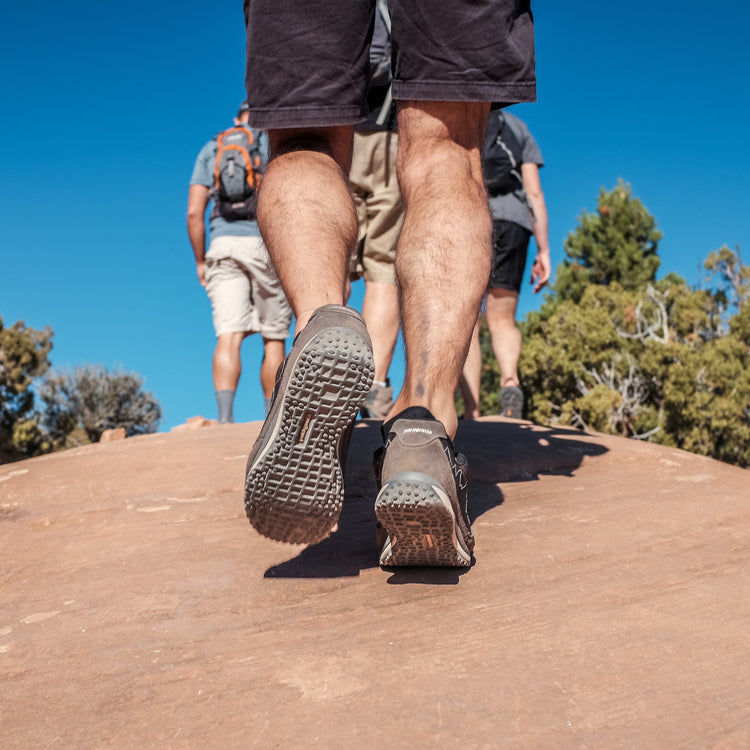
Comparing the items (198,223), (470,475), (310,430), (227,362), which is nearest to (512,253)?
(227,362)

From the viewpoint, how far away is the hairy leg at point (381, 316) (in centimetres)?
359

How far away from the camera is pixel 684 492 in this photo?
6.93ft

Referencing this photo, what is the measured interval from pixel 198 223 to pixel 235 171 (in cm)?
85

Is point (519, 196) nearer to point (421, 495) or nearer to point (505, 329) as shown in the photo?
point (505, 329)

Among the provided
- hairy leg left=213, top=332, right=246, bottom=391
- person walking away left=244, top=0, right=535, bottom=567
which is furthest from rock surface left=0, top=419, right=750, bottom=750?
hairy leg left=213, top=332, right=246, bottom=391

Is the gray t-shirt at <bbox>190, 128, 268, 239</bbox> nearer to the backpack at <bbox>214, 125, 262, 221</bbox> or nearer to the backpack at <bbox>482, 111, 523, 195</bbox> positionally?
the backpack at <bbox>214, 125, 262, 221</bbox>

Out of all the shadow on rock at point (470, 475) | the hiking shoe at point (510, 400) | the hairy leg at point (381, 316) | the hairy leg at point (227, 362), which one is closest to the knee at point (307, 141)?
the shadow on rock at point (470, 475)

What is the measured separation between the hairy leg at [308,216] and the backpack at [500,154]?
3.38 m

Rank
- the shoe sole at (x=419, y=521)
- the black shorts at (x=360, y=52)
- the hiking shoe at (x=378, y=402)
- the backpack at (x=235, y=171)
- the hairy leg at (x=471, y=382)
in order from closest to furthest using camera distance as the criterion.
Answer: the shoe sole at (x=419, y=521) → the black shorts at (x=360, y=52) → the hiking shoe at (x=378, y=402) → the hairy leg at (x=471, y=382) → the backpack at (x=235, y=171)

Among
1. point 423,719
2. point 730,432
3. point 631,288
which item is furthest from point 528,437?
point 631,288

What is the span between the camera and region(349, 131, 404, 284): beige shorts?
11.7 feet

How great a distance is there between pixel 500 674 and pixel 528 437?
220 cm

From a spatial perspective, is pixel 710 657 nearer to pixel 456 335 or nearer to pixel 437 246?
pixel 456 335

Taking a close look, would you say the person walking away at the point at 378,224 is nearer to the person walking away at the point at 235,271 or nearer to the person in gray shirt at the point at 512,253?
the person in gray shirt at the point at 512,253
